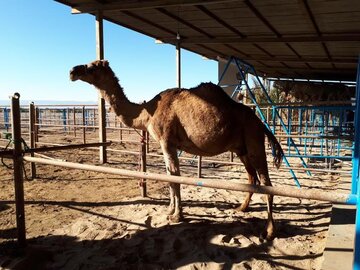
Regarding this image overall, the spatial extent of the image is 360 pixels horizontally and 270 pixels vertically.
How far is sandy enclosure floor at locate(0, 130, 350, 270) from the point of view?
300 cm

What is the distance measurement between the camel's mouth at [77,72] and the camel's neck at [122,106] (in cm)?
30

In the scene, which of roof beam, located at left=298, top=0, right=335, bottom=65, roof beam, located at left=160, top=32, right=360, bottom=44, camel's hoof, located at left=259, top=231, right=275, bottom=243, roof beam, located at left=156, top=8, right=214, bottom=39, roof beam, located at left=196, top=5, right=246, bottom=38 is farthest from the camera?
roof beam, located at left=160, top=32, right=360, bottom=44

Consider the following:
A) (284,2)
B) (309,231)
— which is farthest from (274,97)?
(309,231)

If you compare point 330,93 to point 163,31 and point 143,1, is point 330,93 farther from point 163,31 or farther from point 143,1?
point 143,1

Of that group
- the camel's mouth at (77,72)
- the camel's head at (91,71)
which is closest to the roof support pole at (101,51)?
the camel's head at (91,71)

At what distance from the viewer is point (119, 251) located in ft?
10.4

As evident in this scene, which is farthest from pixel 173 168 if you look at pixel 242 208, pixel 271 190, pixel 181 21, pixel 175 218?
pixel 181 21

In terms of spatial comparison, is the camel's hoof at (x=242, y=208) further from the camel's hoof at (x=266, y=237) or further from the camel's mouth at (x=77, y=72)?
the camel's mouth at (x=77, y=72)

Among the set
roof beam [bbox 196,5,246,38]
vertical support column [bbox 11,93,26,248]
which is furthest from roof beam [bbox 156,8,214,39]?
vertical support column [bbox 11,93,26,248]

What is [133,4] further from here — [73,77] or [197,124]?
[197,124]

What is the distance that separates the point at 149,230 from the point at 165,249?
50 cm

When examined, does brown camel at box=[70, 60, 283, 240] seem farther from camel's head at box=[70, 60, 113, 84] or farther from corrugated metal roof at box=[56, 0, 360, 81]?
corrugated metal roof at box=[56, 0, 360, 81]

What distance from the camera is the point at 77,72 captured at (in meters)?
3.77

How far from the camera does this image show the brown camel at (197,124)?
367 centimetres
